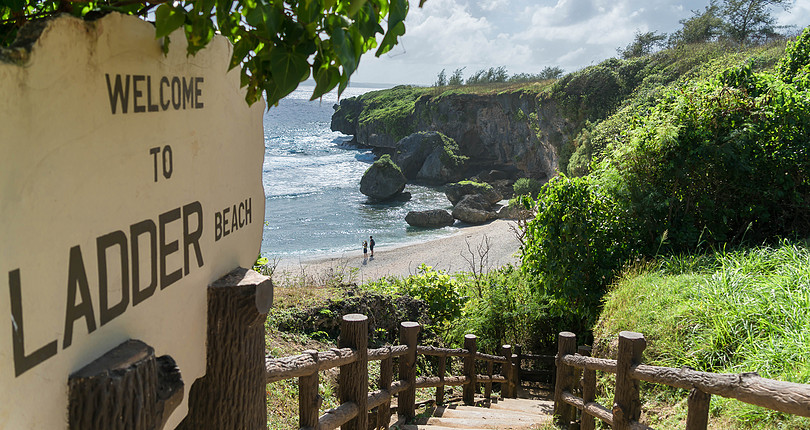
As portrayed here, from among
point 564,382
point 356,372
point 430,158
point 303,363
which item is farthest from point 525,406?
point 430,158

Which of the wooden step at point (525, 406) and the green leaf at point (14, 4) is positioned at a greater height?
the green leaf at point (14, 4)

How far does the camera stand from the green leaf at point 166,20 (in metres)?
1.14

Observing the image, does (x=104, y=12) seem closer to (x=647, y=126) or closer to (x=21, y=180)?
(x=21, y=180)

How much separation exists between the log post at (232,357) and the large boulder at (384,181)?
36942 millimetres

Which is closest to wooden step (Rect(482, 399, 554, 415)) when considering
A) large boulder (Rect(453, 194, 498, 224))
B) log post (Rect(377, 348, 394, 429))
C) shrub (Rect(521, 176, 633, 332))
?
shrub (Rect(521, 176, 633, 332))

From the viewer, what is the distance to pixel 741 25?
28.9 metres

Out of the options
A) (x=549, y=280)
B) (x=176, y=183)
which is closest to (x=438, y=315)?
(x=549, y=280)

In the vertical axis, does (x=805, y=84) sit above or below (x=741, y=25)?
below

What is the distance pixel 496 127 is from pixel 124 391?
44154 mm

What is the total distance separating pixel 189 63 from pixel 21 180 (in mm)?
604

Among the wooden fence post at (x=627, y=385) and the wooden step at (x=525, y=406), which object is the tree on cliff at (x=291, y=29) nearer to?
the wooden fence post at (x=627, y=385)

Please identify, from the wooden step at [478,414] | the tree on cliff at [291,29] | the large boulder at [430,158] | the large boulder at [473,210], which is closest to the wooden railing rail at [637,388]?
the wooden step at [478,414]

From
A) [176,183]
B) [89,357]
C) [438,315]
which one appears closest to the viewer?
[89,357]

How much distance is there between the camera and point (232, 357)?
61.3 inches
